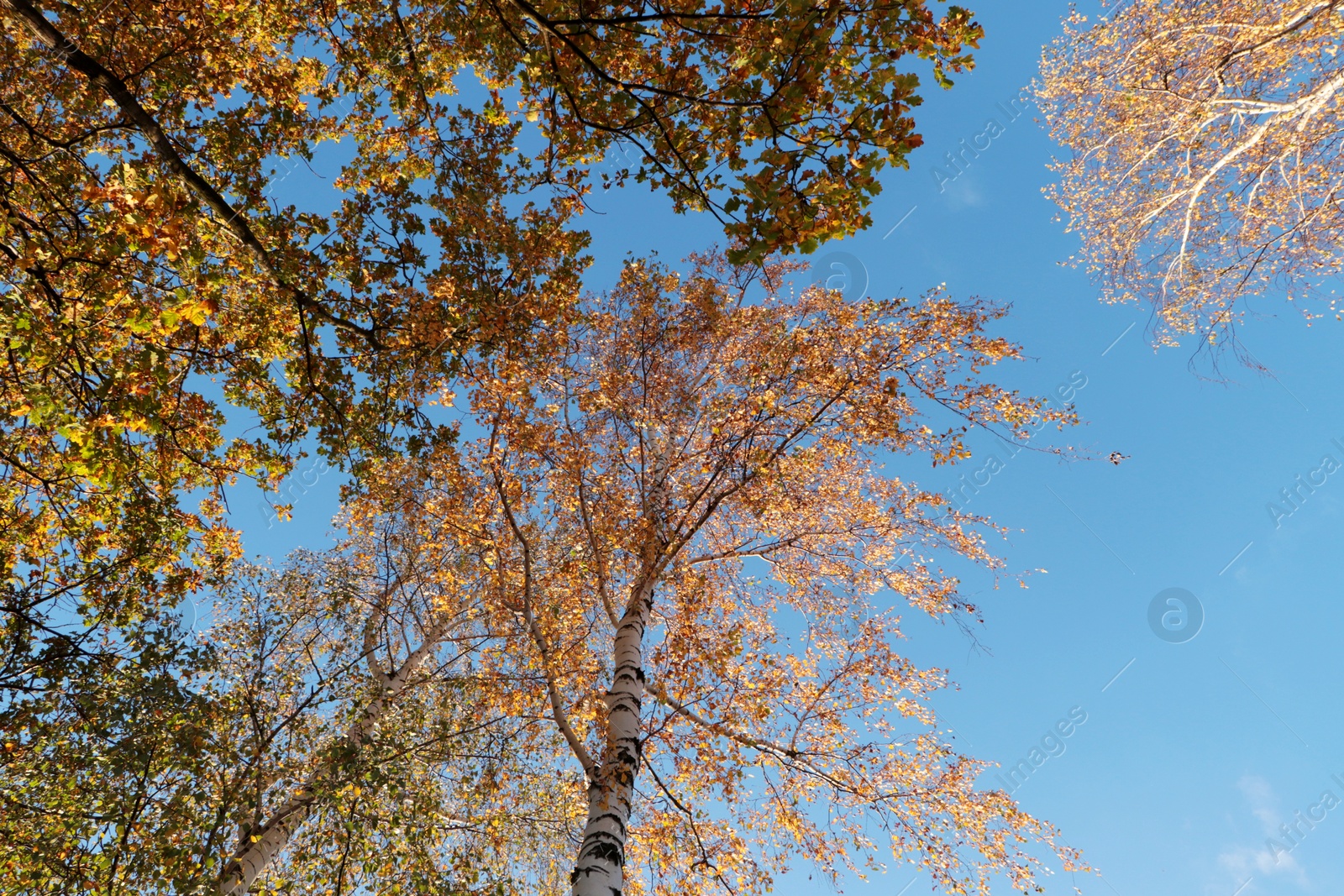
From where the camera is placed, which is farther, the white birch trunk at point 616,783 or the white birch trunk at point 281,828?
the white birch trunk at point 281,828

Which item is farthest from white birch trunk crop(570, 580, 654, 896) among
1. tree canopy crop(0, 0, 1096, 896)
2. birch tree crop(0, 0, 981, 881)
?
birch tree crop(0, 0, 981, 881)

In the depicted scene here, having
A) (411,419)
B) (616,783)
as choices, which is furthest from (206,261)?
(616,783)

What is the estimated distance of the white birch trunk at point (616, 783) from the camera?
498 cm

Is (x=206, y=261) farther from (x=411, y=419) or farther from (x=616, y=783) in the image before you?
(x=616, y=783)

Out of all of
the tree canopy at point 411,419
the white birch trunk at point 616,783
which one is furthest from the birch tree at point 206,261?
the white birch trunk at point 616,783


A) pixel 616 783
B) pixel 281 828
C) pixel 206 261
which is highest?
pixel 206 261

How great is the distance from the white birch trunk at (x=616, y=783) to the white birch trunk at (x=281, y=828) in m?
2.52

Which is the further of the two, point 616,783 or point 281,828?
point 281,828

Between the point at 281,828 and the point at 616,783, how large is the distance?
4263mm

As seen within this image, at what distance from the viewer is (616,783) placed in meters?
5.61

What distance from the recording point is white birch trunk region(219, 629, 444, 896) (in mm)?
5863

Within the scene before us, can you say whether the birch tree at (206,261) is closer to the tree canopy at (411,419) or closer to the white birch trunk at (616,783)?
the tree canopy at (411,419)

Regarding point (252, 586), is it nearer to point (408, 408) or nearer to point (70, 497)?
point (70, 497)

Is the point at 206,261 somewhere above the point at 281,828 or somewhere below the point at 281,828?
above
